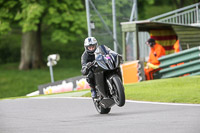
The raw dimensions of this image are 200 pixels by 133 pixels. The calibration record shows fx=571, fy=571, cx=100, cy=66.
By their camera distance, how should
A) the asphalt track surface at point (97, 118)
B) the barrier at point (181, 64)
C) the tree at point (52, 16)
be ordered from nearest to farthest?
the asphalt track surface at point (97, 118)
the barrier at point (181, 64)
the tree at point (52, 16)

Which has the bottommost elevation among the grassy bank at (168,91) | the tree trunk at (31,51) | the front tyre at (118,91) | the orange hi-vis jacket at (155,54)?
the tree trunk at (31,51)

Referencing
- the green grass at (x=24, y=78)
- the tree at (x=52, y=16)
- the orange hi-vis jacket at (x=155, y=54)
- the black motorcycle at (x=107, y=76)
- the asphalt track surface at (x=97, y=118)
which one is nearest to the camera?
the asphalt track surface at (x=97, y=118)

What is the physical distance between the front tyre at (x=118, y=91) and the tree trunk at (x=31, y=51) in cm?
2695

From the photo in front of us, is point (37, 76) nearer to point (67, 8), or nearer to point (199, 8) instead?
point (67, 8)

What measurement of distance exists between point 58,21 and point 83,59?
22.2 metres

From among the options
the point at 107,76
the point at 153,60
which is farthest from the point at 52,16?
the point at 107,76

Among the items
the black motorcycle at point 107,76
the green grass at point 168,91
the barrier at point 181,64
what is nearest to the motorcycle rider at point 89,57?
the black motorcycle at point 107,76

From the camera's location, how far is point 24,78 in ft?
114

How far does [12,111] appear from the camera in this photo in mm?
12172

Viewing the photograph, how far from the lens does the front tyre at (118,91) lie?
9.85 metres

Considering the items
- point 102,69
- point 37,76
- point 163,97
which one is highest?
point 102,69

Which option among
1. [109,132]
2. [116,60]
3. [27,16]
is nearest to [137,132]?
[109,132]

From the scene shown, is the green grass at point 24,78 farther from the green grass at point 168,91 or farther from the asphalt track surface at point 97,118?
the asphalt track surface at point 97,118

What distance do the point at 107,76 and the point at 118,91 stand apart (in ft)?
2.15
